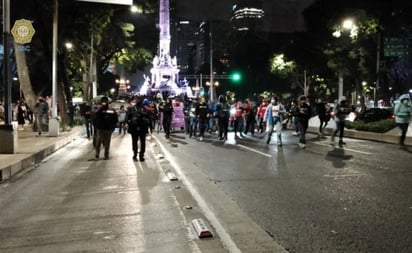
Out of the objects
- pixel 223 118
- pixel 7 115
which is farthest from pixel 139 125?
pixel 223 118

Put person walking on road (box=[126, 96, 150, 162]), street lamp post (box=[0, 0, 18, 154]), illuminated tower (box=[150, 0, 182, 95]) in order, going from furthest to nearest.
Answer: illuminated tower (box=[150, 0, 182, 95])
street lamp post (box=[0, 0, 18, 154])
person walking on road (box=[126, 96, 150, 162])

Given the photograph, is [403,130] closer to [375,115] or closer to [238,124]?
[238,124]

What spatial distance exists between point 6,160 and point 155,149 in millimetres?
5292

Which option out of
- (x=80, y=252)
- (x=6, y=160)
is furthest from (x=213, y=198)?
(x=6, y=160)

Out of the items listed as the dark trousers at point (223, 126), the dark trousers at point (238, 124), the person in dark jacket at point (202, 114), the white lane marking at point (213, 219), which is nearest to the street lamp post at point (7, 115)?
the white lane marking at point (213, 219)

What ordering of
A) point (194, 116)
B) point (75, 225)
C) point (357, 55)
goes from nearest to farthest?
1. point (75, 225)
2. point (194, 116)
3. point (357, 55)

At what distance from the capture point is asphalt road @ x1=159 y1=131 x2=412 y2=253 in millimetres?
6496

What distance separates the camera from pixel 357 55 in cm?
4000

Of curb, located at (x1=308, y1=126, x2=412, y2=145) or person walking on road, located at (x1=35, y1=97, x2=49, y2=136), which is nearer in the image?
curb, located at (x1=308, y1=126, x2=412, y2=145)

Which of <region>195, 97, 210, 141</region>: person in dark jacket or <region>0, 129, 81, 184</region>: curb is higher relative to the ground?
<region>195, 97, 210, 141</region>: person in dark jacket

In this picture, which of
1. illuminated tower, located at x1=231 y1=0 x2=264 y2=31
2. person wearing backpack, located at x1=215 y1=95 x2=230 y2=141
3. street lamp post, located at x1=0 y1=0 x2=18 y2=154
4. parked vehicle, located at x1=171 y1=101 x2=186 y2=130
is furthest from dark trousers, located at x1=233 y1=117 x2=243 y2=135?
illuminated tower, located at x1=231 y1=0 x2=264 y2=31

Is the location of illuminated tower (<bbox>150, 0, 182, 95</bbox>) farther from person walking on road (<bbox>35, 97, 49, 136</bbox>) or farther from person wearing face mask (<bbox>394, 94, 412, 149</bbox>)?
person wearing face mask (<bbox>394, 94, 412, 149</bbox>)

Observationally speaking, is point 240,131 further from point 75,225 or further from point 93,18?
point 75,225

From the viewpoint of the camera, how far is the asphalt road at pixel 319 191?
6.50 m
